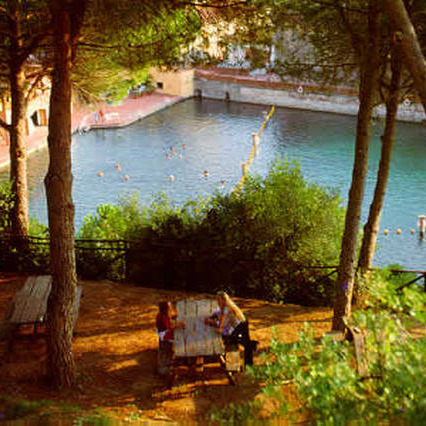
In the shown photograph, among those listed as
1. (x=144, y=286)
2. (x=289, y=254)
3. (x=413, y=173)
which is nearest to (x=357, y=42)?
(x=289, y=254)

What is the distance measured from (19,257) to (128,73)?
13.9 feet

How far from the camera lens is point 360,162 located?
643cm

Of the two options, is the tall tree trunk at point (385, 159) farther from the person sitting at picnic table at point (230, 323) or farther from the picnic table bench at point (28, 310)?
the picnic table bench at point (28, 310)

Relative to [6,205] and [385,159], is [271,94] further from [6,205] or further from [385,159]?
[385,159]

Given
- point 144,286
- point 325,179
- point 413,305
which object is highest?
point 413,305

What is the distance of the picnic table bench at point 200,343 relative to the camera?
514cm

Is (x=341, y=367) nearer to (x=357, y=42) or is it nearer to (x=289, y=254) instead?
(x=357, y=42)

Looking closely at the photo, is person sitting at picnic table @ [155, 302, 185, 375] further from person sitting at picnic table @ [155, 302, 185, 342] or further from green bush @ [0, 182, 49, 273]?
green bush @ [0, 182, 49, 273]

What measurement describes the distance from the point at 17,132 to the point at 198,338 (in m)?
5.39

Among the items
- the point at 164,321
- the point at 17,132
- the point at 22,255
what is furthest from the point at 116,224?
the point at 164,321

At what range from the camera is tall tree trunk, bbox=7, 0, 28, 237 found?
879cm

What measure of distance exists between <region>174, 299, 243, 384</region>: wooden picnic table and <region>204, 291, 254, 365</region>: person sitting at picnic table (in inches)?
3.6

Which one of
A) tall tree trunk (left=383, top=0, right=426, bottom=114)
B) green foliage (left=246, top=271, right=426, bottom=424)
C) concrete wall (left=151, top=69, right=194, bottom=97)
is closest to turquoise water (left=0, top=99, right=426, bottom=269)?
concrete wall (left=151, top=69, right=194, bottom=97)

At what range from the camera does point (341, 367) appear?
8.36ft
